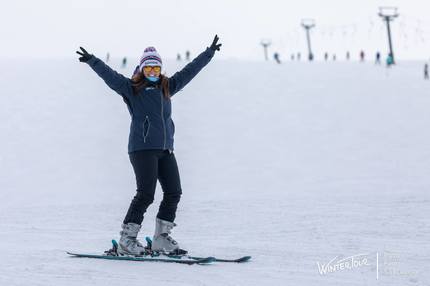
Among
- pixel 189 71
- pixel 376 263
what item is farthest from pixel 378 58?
pixel 376 263

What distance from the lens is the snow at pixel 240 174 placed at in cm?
559

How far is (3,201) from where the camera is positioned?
1404 centimetres

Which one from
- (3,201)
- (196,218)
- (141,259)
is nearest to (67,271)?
(141,259)

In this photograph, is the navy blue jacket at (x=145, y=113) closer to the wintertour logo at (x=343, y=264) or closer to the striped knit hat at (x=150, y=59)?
the striped knit hat at (x=150, y=59)

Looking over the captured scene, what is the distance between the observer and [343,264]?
560cm

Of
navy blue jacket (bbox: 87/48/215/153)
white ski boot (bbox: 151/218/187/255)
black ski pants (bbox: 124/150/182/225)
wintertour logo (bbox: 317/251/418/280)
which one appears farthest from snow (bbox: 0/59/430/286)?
navy blue jacket (bbox: 87/48/215/153)

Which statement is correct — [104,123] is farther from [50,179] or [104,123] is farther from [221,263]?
[221,263]

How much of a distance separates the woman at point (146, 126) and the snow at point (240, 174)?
0.56 metres

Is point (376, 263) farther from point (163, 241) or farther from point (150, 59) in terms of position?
point (150, 59)

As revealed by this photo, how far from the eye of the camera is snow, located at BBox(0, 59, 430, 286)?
220 inches

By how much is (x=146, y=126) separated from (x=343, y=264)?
1.83 metres

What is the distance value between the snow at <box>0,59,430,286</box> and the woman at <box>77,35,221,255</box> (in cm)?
56

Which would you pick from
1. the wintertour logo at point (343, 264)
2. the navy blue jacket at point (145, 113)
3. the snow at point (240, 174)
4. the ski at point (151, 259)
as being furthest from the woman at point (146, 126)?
the wintertour logo at point (343, 264)

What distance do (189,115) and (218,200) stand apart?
15538 millimetres
